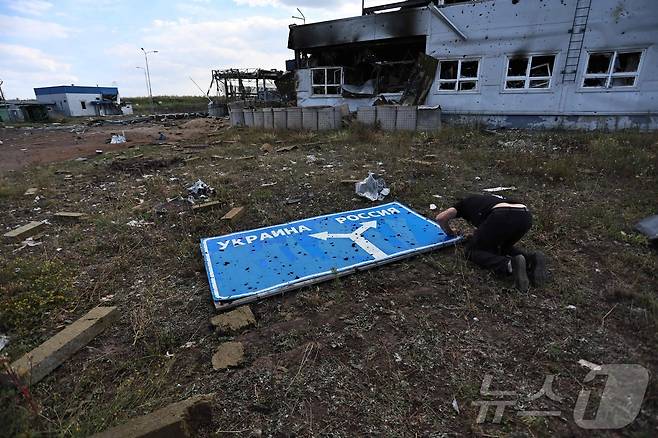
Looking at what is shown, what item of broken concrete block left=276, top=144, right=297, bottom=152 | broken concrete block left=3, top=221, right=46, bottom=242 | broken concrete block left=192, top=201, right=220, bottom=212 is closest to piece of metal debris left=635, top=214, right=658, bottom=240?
broken concrete block left=192, top=201, right=220, bottom=212

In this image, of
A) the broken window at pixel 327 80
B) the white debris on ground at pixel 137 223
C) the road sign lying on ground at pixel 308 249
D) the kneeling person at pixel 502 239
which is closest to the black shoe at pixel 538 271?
the kneeling person at pixel 502 239

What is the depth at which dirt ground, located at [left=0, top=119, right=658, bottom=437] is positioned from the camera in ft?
6.20

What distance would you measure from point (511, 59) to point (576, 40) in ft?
5.23

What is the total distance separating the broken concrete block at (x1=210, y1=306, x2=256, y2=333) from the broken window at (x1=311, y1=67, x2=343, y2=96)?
1214 cm

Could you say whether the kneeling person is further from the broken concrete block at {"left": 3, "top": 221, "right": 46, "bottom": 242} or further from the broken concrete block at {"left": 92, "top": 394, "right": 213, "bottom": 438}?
the broken concrete block at {"left": 3, "top": 221, "right": 46, "bottom": 242}

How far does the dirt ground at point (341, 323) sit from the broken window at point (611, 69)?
521cm

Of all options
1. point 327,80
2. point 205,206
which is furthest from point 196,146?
point 205,206

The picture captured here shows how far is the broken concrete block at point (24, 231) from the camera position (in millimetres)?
4234

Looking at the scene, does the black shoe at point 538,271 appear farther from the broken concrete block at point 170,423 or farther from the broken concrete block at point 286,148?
the broken concrete block at point 286,148

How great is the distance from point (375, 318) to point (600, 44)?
432 inches

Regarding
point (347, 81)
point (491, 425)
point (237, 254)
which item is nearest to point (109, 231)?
point (237, 254)

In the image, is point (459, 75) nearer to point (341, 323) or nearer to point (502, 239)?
point (502, 239)

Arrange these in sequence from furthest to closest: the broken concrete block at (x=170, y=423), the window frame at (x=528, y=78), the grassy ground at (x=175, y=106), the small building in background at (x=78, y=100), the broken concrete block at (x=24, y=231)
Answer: the grassy ground at (x=175, y=106)
the small building in background at (x=78, y=100)
the window frame at (x=528, y=78)
the broken concrete block at (x=24, y=231)
the broken concrete block at (x=170, y=423)

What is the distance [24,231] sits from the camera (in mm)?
4352
